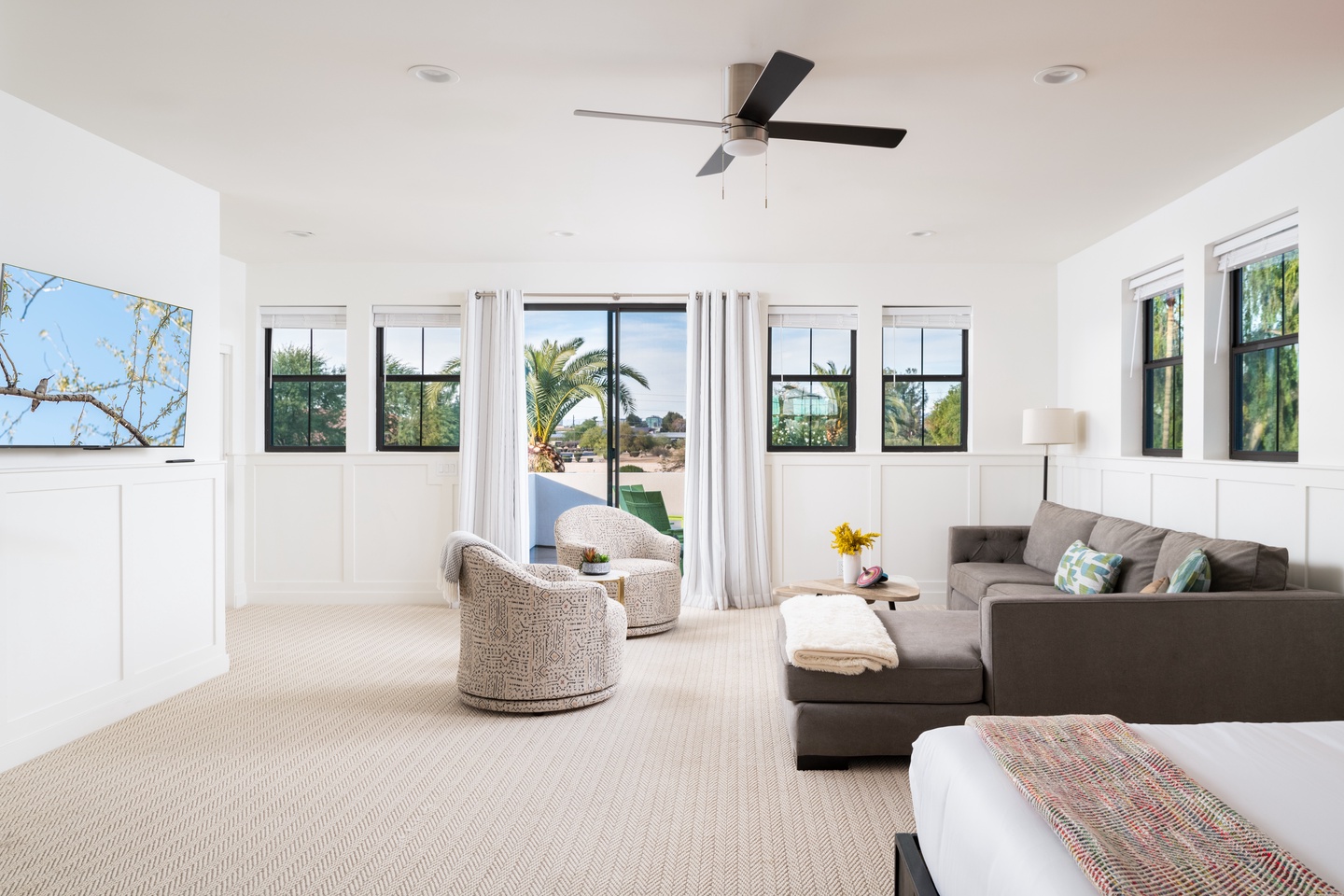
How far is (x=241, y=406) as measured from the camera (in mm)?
6641

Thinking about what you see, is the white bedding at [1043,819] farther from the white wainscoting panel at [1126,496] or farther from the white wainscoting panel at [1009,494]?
the white wainscoting panel at [1009,494]

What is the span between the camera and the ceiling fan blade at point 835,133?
3.00m

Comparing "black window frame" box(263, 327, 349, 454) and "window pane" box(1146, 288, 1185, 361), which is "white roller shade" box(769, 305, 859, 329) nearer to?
"window pane" box(1146, 288, 1185, 361)

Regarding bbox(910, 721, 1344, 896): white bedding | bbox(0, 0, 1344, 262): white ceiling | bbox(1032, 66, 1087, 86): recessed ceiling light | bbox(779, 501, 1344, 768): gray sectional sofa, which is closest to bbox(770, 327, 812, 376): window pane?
bbox(0, 0, 1344, 262): white ceiling

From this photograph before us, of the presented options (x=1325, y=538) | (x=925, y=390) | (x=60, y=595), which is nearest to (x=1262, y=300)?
(x=1325, y=538)

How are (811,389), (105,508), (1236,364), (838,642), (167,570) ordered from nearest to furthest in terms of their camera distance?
(838,642) → (105,508) → (167,570) → (1236,364) → (811,389)

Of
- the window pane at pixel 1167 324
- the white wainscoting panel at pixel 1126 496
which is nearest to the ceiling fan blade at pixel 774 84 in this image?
the window pane at pixel 1167 324

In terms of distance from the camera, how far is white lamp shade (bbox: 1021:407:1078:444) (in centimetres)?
593

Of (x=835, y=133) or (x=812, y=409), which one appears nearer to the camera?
(x=835, y=133)

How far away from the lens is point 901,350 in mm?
6773

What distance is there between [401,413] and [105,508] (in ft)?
10.4

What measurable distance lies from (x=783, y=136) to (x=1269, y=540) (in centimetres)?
301

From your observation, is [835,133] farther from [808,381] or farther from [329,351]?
[329,351]

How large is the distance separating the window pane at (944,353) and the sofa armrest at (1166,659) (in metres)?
3.76
